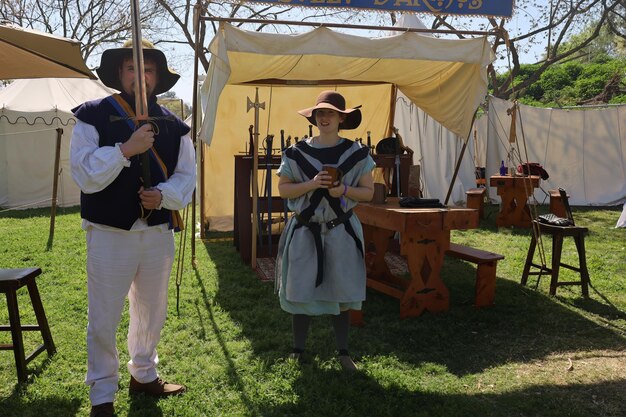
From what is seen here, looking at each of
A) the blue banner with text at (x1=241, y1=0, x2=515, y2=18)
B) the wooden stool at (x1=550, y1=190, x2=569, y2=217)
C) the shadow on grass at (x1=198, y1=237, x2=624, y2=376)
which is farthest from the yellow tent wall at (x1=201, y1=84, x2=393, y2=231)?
A: the shadow on grass at (x1=198, y1=237, x2=624, y2=376)

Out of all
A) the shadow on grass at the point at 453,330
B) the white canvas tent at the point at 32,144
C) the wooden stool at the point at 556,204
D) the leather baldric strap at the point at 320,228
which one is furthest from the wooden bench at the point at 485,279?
the white canvas tent at the point at 32,144

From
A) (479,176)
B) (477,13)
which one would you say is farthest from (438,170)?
(477,13)

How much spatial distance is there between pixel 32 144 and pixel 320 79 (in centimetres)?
707

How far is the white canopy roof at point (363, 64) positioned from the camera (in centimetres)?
463

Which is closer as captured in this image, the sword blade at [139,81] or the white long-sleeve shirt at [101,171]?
the sword blade at [139,81]

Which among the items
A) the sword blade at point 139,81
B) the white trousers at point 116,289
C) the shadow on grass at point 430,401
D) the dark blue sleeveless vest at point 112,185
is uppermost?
the sword blade at point 139,81

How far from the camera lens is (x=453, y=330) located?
392cm

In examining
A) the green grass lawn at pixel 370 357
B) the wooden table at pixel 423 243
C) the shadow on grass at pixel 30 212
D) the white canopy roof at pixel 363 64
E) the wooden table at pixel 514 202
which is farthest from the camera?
the shadow on grass at pixel 30 212

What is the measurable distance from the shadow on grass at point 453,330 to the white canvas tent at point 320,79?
5.47 ft

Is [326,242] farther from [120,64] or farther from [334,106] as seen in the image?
[120,64]

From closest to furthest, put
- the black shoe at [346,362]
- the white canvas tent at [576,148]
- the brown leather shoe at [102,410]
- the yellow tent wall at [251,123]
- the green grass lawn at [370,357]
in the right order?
the brown leather shoe at [102,410] < the green grass lawn at [370,357] < the black shoe at [346,362] < the yellow tent wall at [251,123] < the white canvas tent at [576,148]

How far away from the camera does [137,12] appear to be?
6.94ft

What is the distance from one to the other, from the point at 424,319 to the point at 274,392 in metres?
1.63

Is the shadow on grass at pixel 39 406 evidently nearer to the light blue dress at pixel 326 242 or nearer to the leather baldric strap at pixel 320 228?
the light blue dress at pixel 326 242
